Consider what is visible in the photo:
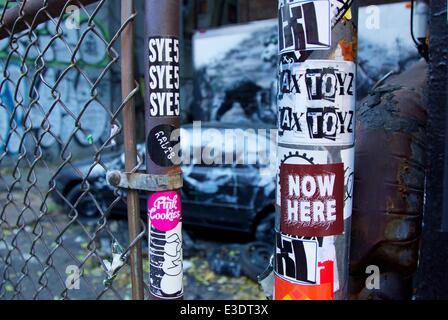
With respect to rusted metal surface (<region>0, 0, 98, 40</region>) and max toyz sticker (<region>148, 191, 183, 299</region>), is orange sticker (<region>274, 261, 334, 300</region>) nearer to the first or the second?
max toyz sticker (<region>148, 191, 183, 299</region>)

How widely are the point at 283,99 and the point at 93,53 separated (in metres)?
10.7

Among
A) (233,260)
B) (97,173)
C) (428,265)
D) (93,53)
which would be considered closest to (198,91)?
(93,53)

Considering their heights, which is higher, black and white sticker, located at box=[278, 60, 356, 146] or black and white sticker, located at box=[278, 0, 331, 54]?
black and white sticker, located at box=[278, 0, 331, 54]

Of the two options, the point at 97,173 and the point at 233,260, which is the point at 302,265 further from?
the point at 97,173

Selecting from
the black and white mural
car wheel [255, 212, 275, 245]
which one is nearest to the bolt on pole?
car wheel [255, 212, 275, 245]

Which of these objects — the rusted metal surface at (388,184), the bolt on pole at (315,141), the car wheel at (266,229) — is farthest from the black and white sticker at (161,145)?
the car wheel at (266,229)

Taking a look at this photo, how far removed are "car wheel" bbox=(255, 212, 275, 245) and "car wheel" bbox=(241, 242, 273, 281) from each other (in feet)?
0.68

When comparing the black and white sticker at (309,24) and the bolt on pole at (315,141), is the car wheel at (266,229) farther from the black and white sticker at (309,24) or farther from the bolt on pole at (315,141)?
the black and white sticker at (309,24)

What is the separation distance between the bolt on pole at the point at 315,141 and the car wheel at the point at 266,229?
12.9 feet

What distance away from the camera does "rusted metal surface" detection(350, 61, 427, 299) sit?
1047 millimetres

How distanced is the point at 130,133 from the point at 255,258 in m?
3.51

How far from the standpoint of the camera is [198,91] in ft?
34.5

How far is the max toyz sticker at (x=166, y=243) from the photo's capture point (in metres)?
0.88

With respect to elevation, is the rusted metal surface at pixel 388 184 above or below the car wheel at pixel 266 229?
above
